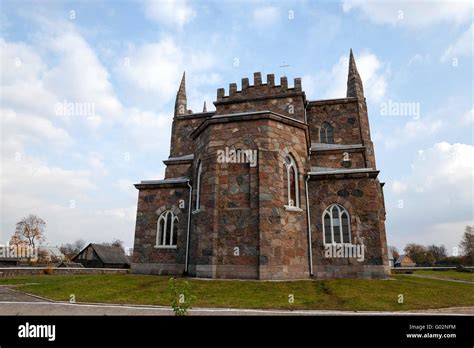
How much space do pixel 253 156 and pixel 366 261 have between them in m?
7.54

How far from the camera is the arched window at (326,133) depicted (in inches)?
912

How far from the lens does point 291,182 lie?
15703 millimetres

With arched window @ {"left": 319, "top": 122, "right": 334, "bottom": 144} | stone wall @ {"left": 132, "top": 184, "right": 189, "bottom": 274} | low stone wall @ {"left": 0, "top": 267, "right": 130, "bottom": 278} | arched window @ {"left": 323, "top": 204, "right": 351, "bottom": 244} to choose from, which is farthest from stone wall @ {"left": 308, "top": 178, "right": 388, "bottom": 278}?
low stone wall @ {"left": 0, "top": 267, "right": 130, "bottom": 278}

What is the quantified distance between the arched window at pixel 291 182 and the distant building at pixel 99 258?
1357 inches

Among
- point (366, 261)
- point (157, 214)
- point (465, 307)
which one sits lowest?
point (465, 307)

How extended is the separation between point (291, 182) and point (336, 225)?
10.4 feet

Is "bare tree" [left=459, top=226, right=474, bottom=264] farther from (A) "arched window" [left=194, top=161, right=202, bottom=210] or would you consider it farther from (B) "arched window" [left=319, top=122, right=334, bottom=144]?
(A) "arched window" [left=194, top=161, right=202, bottom=210]

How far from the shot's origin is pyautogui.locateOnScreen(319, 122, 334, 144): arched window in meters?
23.2

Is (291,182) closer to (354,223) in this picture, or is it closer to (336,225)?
(336,225)

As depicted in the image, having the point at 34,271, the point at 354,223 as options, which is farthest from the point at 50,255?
the point at 354,223

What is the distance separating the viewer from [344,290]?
1134 cm

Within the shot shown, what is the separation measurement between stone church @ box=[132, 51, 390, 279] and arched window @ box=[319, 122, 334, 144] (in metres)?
6.88

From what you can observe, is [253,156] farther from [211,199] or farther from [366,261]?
[366,261]
